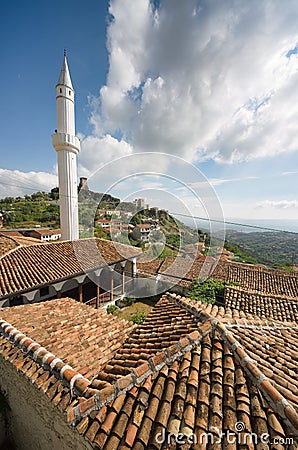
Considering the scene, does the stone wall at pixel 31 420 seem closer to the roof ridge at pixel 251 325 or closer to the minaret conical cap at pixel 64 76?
the roof ridge at pixel 251 325

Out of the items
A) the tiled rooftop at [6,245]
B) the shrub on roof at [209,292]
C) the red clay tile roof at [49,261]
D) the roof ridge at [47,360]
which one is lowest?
the shrub on roof at [209,292]

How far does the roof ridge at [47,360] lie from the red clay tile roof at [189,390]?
3 cm

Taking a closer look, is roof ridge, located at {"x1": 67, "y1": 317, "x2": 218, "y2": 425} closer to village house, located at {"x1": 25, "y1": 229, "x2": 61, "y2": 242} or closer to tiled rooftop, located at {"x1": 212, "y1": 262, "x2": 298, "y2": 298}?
tiled rooftop, located at {"x1": 212, "y1": 262, "x2": 298, "y2": 298}

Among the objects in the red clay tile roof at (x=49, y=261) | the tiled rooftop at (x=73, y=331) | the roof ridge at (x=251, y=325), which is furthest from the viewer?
the red clay tile roof at (x=49, y=261)

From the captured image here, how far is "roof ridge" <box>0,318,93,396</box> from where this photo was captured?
2641mm

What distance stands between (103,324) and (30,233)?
34369mm

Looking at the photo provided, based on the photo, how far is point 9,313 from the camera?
17.9 feet

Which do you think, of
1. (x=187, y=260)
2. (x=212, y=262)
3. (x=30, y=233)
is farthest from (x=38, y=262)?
(x=30, y=233)

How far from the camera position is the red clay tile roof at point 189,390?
70.3 inches
